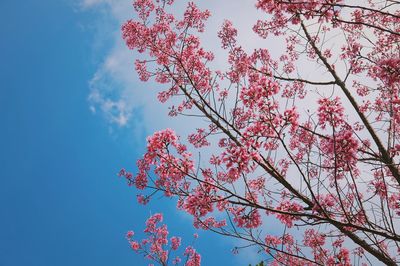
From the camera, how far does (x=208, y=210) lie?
170 inches

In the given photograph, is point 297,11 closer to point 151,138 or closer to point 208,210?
point 151,138

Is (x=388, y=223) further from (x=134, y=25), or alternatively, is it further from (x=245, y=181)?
(x=134, y=25)

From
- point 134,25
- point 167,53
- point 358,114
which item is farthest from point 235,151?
point 134,25

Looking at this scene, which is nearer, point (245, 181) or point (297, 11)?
point (245, 181)

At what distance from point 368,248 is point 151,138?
12.1ft

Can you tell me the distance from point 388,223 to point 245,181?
191 centimetres

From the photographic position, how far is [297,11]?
4.95m

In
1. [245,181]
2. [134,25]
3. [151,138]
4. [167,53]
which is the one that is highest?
[134,25]

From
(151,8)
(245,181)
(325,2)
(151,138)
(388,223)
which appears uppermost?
(151,8)

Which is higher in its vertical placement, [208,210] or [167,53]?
[167,53]

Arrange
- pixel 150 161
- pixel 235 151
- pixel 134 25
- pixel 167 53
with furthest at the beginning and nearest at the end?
pixel 134 25 < pixel 167 53 < pixel 150 161 < pixel 235 151

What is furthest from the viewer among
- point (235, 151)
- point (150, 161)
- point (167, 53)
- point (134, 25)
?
point (134, 25)

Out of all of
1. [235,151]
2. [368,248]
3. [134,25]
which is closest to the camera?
[235,151]

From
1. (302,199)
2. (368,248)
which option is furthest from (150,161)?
(368,248)
